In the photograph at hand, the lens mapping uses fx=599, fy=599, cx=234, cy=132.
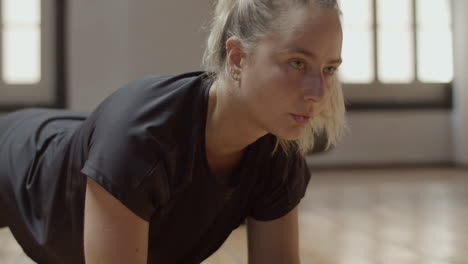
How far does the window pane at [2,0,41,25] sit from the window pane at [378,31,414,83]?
2.85m

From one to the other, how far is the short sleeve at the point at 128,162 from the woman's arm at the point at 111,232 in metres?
0.02

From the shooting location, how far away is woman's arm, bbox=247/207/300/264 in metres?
1.30

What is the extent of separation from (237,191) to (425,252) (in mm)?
957

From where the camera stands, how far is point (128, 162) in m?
0.98

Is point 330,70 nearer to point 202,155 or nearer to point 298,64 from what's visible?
point 298,64

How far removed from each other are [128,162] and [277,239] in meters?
0.47

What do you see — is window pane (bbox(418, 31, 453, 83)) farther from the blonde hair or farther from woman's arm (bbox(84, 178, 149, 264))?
woman's arm (bbox(84, 178, 149, 264))

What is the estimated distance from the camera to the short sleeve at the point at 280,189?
1.24m

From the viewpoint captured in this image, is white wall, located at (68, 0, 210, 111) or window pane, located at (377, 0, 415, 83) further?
window pane, located at (377, 0, 415, 83)

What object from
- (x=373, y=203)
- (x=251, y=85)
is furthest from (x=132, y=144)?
(x=373, y=203)

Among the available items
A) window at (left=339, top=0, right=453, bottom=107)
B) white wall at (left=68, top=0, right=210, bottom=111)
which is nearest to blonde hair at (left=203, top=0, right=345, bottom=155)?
white wall at (left=68, top=0, right=210, bottom=111)

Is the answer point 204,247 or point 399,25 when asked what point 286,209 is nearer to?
point 204,247

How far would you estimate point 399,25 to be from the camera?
205 inches

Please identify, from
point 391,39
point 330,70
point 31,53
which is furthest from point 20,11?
point 330,70
